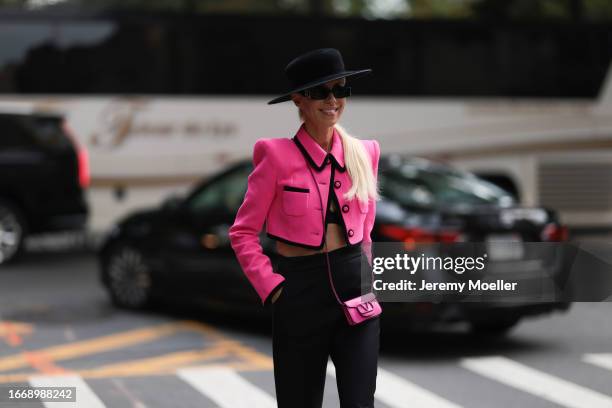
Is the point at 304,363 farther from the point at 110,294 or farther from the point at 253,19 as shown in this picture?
the point at 253,19

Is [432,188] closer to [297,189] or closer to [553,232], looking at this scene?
[553,232]

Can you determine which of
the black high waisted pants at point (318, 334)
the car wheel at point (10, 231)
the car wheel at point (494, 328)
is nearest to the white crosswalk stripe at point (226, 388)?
the car wheel at point (494, 328)

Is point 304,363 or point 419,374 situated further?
point 419,374

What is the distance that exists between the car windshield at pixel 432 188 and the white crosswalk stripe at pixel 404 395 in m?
1.57

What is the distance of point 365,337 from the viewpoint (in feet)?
13.2

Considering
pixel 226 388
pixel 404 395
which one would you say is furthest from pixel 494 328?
pixel 226 388

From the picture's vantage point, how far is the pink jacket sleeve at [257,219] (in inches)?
156

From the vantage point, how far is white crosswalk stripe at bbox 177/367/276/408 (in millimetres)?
6718

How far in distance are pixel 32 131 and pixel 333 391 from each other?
844 centimetres

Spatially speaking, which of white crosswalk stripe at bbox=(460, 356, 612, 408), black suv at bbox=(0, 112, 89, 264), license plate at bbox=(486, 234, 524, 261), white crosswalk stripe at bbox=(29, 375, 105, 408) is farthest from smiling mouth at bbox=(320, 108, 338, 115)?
black suv at bbox=(0, 112, 89, 264)

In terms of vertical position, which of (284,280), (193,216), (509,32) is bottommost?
(193,216)

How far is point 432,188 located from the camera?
9.01 metres

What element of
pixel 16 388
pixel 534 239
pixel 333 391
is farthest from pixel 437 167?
pixel 16 388

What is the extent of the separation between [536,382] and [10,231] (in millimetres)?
8674
